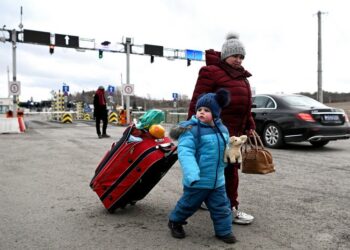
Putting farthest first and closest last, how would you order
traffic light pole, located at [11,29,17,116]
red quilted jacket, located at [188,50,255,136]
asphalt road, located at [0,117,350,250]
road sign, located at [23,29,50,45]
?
1. road sign, located at [23,29,50,45]
2. traffic light pole, located at [11,29,17,116]
3. red quilted jacket, located at [188,50,255,136]
4. asphalt road, located at [0,117,350,250]

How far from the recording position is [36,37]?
21.5 m

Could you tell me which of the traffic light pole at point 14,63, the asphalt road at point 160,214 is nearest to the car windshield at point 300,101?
the asphalt road at point 160,214

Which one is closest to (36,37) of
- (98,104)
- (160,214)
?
(98,104)

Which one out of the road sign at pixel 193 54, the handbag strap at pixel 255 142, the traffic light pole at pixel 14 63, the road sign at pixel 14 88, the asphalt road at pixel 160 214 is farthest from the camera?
the road sign at pixel 193 54

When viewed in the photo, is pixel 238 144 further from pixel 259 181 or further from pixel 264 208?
pixel 259 181

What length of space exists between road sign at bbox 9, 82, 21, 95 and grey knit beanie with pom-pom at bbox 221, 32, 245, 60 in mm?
16487

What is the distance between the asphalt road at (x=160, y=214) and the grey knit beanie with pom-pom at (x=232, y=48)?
1.60 m

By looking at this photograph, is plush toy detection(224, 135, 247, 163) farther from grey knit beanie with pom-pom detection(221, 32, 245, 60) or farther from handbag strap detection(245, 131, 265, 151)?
grey knit beanie with pom-pom detection(221, 32, 245, 60)

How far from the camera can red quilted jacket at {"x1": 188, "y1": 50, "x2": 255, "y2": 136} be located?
3658 millimetres

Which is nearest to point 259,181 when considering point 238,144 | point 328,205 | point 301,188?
point 301,188

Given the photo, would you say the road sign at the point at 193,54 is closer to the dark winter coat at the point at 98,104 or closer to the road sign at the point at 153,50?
the road sign at the point at 153,50

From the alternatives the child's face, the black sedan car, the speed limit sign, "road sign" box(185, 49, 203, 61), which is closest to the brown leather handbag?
the child's face

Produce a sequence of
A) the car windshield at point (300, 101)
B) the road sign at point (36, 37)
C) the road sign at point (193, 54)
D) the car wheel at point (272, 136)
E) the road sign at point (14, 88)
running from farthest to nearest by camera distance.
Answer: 1. the road sign at point (193, 54)
2. the road sign at point (36, 37)
3. the road sign at point (14, 88)
4. the car windshield at point (300, 101)
5. the car wheel at point (272, 136)

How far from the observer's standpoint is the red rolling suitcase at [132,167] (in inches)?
147
